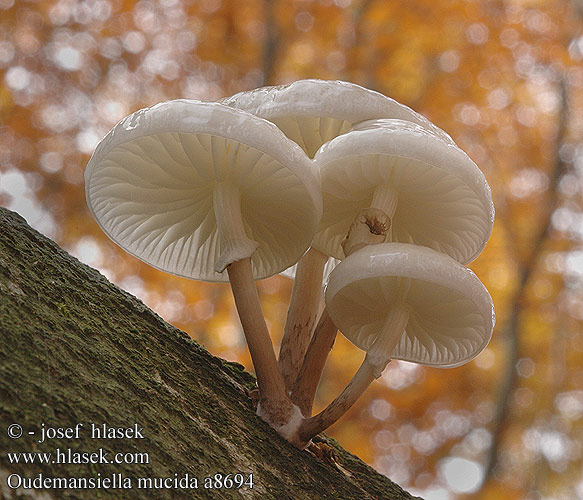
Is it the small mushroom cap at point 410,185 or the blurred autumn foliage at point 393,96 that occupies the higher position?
the blurred autumn foliage at point 393,96

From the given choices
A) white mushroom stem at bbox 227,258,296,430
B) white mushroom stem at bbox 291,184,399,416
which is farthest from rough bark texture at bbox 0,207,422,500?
white mushroom stem at bbox 291,184,399,416

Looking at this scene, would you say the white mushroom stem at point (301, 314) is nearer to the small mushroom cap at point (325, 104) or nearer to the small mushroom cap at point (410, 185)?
the small mushroom cap at point (410, 185)

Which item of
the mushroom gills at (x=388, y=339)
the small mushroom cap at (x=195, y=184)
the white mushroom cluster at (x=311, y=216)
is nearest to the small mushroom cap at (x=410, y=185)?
the white mushroom cluster at (x=311, y=216)

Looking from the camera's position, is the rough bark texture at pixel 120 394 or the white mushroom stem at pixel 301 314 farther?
the white mushroom stem at pixel 301 314

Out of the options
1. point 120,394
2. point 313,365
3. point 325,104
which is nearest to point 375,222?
point 325,104

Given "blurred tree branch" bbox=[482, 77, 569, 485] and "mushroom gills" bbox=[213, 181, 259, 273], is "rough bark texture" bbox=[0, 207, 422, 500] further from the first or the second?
"blurred tree branch" bbox=[482, 77, 569, 485]

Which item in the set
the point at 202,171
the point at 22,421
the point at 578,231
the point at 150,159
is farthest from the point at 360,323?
the point at 578,231
